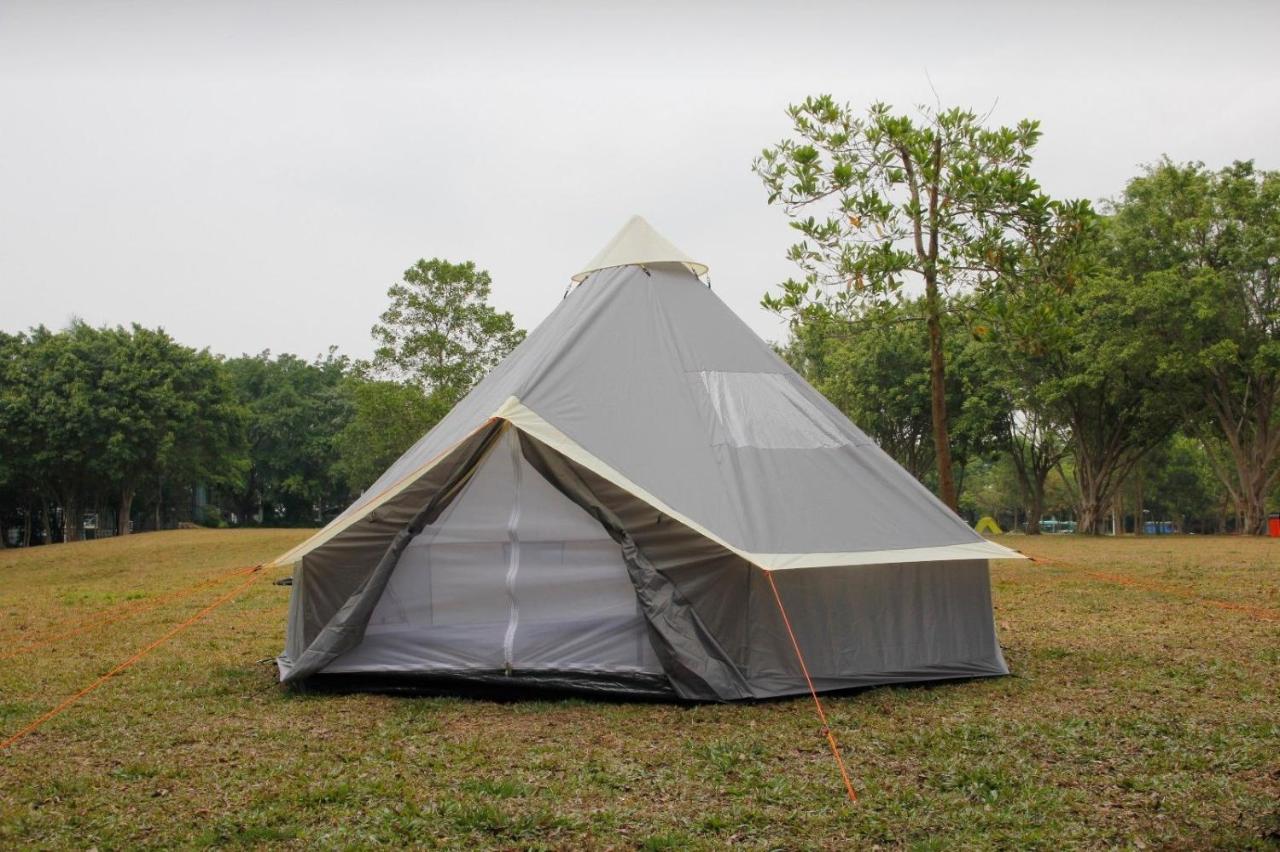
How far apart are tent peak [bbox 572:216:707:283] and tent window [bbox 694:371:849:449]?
4.42 ft

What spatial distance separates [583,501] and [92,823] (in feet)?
12.3

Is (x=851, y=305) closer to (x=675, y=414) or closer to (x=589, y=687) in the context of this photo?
(x=675, y=414)

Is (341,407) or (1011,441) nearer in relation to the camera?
(1011,441)

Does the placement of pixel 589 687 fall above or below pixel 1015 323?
below

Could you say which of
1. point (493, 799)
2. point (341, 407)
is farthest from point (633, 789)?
point (341, 407)

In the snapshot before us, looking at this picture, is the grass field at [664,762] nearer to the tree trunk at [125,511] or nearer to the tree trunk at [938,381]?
the tree trunk at [938,381]

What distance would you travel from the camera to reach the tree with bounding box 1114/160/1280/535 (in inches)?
1065

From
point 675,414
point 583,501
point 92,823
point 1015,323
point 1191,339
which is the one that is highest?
point 1191,339

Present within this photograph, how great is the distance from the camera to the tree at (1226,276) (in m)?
27.0

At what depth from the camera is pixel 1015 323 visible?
12.8m

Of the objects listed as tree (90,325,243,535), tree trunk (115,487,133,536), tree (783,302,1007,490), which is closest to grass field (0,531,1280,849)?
tree (783,302,1007,490)

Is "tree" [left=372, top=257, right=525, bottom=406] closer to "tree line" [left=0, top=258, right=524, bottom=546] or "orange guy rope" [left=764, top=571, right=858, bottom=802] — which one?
"tree line" [left=0, top=258, right=524, bottom=546]

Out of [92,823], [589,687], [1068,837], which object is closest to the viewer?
[1068,837]

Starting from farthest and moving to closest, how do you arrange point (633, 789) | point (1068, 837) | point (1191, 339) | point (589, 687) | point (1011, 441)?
point (1011, 441), point (1191, 339), point (589, 687), point (633, 789), point (1068, 837)
